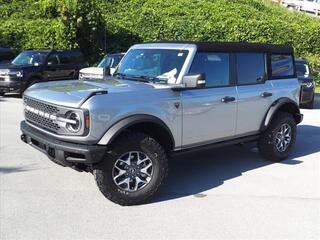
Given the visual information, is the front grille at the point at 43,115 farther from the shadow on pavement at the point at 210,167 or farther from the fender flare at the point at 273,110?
the fender flare at the point at 273,110

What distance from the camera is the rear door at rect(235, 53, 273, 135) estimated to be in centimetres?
653

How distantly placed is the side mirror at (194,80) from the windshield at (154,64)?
0.83ft

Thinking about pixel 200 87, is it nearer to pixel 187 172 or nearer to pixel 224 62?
pixel 224 62

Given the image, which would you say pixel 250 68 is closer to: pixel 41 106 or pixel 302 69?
pixel 41 106

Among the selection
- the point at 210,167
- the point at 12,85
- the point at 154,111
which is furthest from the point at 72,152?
the point at 12,85

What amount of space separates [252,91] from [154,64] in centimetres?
154

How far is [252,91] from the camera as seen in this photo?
6676 mm

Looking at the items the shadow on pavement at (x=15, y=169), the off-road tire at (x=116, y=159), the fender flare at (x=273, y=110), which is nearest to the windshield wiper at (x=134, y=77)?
the off-road tire at (x=116, y=159)

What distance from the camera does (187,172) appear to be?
260 inches

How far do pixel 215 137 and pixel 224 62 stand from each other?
1.04 m

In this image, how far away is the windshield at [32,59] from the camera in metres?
16.1

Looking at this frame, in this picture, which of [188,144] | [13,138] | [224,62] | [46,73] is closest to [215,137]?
[188,144]

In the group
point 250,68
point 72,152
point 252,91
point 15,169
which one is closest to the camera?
point 72,152

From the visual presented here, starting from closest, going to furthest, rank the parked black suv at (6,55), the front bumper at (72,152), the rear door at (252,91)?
the front bumper at (72,152) < the rear door at (252,91) < the parked black suv at (6,55)
